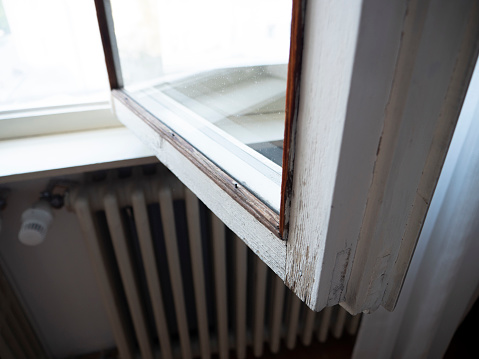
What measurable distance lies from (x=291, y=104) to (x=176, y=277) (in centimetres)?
81

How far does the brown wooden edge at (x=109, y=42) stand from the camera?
2.04 feet

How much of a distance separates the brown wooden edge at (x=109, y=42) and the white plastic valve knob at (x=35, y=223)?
374 mm

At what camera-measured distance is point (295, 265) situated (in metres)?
0.32

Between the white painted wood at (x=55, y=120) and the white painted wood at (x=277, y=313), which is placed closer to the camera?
the white painted wood at (x=55, y=120)

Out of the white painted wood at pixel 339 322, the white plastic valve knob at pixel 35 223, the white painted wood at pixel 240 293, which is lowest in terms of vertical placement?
the white painted wood at pixel 339 322

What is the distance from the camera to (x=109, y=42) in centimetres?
65

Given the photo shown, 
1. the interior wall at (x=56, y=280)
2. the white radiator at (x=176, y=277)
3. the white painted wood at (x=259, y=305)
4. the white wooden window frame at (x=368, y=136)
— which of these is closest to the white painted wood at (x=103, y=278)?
the white radiator at (x=176, y=277)

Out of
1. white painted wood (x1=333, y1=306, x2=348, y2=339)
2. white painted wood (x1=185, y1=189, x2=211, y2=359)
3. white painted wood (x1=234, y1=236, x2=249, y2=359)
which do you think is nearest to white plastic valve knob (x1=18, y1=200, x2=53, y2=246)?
white painted wood (x1=185, y1=189, x2=211, y2=359)

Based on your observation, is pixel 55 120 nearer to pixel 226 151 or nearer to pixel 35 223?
pixel 35 223

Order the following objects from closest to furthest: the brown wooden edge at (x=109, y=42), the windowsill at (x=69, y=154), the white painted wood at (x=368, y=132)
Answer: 1. the white painted wood at (x=368, y=132)
2. the brown wooden edge at (x=109, y=42)
3. the windowsill at (x=69, y=154)

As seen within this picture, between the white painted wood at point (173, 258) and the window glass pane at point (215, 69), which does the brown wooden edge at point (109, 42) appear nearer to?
the window glass pane at point (215, 69)

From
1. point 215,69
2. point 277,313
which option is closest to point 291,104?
point 215,69

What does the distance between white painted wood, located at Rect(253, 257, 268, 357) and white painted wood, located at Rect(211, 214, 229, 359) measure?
0.31 ft

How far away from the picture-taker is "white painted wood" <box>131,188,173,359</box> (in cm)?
84
